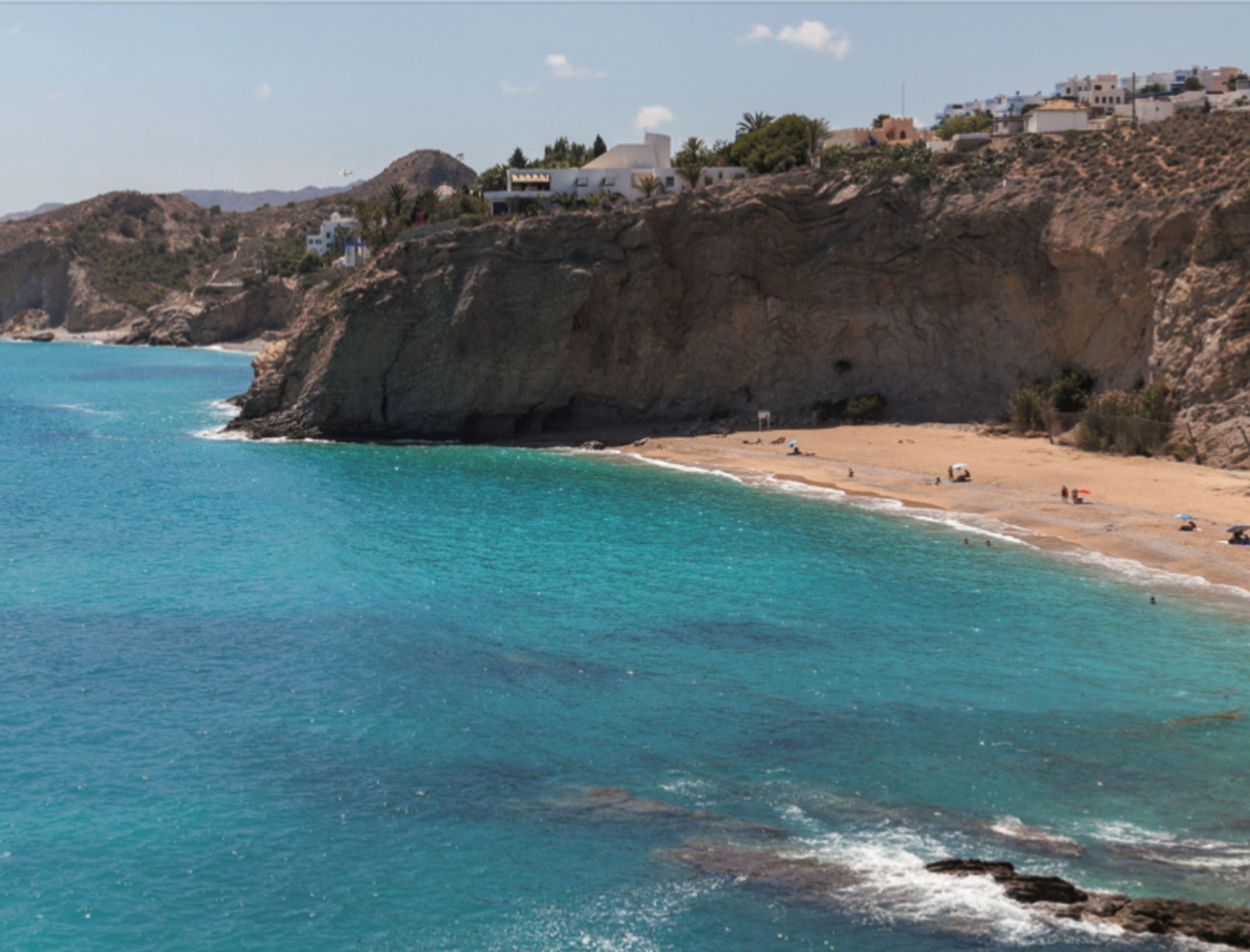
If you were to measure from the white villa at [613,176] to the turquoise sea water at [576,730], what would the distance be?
115ft

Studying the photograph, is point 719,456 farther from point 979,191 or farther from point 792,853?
point 792,853

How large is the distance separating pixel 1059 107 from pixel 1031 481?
36817 millimetres

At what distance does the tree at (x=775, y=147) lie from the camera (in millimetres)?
69312

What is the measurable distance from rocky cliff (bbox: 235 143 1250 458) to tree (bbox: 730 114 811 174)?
759 cm

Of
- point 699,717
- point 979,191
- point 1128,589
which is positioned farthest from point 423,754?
point 979,191

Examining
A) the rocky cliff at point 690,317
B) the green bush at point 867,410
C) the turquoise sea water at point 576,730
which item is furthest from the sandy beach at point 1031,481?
the rocky cliff at point 690,317

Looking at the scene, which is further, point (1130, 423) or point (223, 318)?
point (223, 318)

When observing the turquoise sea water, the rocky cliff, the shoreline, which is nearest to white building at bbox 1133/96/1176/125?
the rocky cliff

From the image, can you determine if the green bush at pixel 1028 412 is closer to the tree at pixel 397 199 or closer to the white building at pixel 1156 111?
the white building at pixel 1156 111

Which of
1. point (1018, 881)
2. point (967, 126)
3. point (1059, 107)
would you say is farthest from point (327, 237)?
point (1018, 881)

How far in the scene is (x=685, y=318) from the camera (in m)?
62.3

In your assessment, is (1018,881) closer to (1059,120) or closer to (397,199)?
(1059,120)

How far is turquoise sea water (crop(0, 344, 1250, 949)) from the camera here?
629 inches

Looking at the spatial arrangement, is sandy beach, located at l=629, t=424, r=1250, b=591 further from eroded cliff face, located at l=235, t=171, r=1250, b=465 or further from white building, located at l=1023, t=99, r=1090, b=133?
white building, located at l=1023, t=99, r=1090, b=133
